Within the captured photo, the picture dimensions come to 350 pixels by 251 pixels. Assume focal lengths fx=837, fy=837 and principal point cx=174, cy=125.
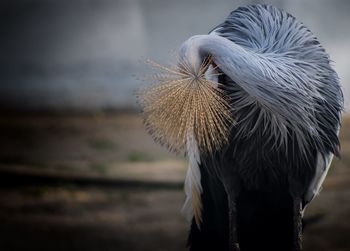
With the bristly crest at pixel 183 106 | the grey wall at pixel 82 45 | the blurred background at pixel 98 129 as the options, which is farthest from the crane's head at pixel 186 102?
the grey wall at pixel 82 45

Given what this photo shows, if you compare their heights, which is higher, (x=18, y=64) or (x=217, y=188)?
(x=18, y=64)

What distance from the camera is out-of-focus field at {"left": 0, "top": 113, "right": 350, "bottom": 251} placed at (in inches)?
150

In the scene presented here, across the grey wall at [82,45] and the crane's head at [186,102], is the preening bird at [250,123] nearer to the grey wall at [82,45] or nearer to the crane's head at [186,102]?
the crane's head at [186,102]

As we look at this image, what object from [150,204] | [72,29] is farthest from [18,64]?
[150,204]

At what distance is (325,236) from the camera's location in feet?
12.1

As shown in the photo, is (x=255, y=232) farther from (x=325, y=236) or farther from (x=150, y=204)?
(x=150, y=204)

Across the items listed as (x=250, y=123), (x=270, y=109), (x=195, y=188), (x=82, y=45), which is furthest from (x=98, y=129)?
(x=270, y=109)

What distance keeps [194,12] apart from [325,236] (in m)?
1.77

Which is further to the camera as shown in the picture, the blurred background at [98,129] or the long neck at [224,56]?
the blurred background at [98,129]

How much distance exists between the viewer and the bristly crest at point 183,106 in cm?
231

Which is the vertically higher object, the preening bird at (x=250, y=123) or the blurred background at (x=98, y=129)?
the blurred background at (x=98, y=129)

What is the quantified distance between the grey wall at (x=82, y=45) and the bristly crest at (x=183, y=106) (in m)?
2.56

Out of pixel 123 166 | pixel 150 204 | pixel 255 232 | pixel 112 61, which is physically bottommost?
pixel 255 232

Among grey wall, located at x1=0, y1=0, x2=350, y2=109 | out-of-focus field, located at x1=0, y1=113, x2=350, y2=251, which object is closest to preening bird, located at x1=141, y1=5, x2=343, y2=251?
out-of-focus field, located at x1=0, y1=113, x2=350, y2=251
